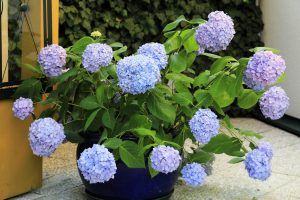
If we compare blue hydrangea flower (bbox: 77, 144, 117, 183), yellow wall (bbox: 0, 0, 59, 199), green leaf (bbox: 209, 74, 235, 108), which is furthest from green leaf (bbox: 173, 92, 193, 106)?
yellow wall (bbox: 0, 0, 59, 199)

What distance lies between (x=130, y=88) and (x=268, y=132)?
295cm

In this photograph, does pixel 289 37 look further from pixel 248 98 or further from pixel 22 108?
pixel 22 108

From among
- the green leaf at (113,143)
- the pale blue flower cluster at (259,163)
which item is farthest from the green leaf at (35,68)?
the pale blue flower cluster at (259,163)

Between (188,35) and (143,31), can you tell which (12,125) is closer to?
(188,35)

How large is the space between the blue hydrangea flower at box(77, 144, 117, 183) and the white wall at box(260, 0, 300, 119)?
318 cm

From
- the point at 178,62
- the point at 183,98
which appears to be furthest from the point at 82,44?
the point at 183,98

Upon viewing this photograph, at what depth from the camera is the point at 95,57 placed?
292cm

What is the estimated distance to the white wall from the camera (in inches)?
213

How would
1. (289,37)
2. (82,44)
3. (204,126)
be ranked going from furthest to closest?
(289,37) < (82,44) < (204,126)

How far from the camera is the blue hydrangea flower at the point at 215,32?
9.50ft

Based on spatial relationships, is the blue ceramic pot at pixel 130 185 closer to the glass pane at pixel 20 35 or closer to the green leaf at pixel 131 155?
the green leaf at pixel 131 155

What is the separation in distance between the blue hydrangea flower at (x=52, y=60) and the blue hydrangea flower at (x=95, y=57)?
0.74ft

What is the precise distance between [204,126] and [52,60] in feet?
3.08

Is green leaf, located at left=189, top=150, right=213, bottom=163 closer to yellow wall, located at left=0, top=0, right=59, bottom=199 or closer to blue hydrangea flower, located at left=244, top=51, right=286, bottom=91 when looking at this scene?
blue hydrangea flower, located at left=244, top=51, right=286, bottom=91
